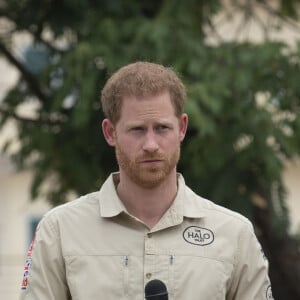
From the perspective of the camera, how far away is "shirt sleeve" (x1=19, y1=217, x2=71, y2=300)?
4.46 metres

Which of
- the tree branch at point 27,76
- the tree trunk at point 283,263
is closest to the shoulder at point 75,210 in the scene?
the tree branch at point 27,76

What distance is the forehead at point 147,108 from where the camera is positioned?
4.41 m

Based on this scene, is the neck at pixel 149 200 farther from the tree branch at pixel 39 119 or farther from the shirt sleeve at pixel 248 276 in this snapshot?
the tree branch at pixel 39 119

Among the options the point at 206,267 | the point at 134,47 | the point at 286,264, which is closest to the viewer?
the point at 206,267

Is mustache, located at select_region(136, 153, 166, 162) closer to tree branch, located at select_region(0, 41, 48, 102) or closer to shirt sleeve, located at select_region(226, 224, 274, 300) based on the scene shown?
shirt sleeve, located at select_region(226, 224, 274, 300)

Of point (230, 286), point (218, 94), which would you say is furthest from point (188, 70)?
point (230, 286)

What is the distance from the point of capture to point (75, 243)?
4492 millimetres

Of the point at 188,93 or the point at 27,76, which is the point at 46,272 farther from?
the point at 27,76

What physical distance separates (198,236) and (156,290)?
0.29 meters

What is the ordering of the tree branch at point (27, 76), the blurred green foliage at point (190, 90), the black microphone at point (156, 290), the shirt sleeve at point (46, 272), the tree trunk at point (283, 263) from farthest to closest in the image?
the tree trunk at point (283, 263) < the tree branch at point (27, 76) < the blurred green foliage at point (190, 90) < the shirt sleeve at point (46, 272) < the black microphone at point (156, 290)

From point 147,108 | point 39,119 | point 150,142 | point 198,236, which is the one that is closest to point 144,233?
point 198,236

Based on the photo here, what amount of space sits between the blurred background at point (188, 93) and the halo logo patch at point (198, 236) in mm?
3380

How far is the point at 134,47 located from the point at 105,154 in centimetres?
99

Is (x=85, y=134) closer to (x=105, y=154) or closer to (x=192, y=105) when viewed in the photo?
(x=105, y=154)
